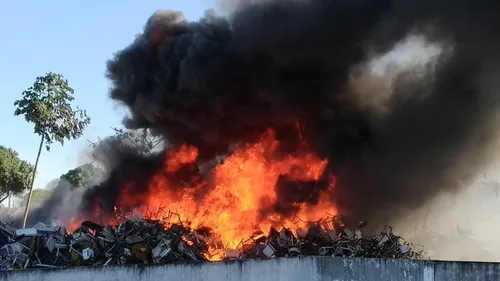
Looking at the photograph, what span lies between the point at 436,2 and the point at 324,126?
6393 mm

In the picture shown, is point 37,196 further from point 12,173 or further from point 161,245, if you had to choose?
point 161,245

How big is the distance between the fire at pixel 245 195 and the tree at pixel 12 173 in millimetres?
25625

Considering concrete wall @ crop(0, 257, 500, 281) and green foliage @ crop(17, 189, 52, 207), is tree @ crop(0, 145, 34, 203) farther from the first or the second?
concrete wall @ crop(0, 257, 500, 281)

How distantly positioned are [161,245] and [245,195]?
542 centimetres

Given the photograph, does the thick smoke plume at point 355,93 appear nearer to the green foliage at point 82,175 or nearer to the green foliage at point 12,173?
the green foliage at point 12,173

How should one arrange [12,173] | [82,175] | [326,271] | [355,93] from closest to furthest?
[326,271]
[355,93]
[12,173]
[82,175]

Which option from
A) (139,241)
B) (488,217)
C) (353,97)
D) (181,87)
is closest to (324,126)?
(353,97)

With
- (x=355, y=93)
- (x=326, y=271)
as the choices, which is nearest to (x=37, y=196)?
(x=355, y=93)

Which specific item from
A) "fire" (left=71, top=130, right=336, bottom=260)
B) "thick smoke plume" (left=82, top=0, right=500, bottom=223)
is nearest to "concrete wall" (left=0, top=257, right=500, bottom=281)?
"fire" (left=71, top=130, right=336, bottom=260)

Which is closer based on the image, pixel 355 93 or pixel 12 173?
pixel 355 93

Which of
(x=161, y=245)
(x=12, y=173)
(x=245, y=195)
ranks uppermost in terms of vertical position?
(x=12, y=173)

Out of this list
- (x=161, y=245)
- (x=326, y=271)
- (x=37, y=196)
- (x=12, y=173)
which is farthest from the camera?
(x=37, y=196)

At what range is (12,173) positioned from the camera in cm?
4788

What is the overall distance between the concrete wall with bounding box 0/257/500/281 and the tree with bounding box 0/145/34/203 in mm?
34632
